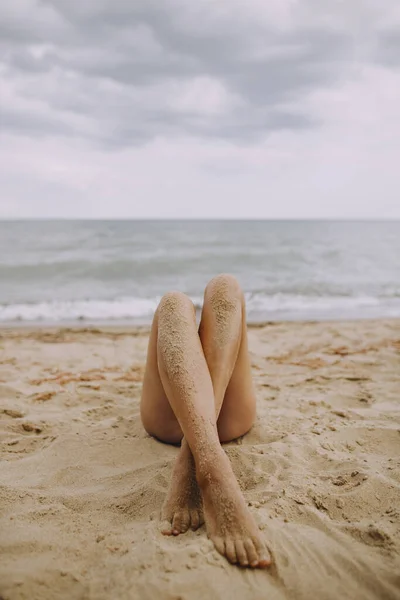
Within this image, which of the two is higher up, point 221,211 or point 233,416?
point 221,211

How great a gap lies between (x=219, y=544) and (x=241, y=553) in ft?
0.26

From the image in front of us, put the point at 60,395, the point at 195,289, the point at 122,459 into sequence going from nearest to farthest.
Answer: the point at 122,459 → the point at 60,395 → the point at 195,289

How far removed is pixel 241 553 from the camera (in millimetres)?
1239

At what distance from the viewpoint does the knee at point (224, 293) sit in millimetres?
1881

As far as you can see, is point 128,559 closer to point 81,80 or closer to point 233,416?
point 233,416

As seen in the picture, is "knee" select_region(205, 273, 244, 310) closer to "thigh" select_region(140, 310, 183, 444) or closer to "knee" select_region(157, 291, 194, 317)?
"knee" select_region(157, 291, 194, 317)

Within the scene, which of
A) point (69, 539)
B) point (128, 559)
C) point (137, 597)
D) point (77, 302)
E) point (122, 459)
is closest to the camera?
point (137, 597)

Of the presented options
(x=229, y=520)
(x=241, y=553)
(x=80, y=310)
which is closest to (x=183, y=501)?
(x=229, y=520)

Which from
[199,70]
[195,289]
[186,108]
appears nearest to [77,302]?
[195,289]

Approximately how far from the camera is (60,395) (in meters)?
3.02

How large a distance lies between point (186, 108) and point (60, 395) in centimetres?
2184

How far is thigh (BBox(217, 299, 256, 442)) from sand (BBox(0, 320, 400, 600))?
9cm

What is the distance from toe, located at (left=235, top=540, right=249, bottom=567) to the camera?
1222mm

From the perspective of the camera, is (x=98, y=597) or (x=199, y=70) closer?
(x=98, y=597)
